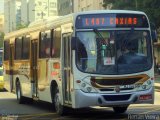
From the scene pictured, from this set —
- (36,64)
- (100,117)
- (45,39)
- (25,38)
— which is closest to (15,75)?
(25,38)

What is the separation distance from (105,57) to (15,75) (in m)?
9.25

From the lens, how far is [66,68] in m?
16.1

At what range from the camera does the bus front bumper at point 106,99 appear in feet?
48.8

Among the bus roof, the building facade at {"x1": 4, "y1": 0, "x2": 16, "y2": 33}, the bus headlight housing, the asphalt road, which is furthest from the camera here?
the building facade at {"x1": 4, "y1": 0, "x2": 16, "y2": 33}

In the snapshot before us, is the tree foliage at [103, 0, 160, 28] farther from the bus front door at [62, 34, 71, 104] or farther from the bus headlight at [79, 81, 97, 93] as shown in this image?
Result: the bus headlight at [79, 81, 97, 93]

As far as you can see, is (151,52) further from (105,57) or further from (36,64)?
(36,64)

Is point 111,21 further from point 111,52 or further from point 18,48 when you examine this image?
point 18,48

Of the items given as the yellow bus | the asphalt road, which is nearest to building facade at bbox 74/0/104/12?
the asphalt road

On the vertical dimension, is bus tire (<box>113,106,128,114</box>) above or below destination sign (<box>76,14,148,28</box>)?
below

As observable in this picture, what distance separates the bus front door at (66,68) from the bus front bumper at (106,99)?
76cm

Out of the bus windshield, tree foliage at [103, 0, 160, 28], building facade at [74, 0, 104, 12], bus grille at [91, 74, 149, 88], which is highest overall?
building facade at [74, 0, 104, 12]

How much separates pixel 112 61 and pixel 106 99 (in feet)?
3.27

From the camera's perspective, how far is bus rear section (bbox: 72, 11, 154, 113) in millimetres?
15000

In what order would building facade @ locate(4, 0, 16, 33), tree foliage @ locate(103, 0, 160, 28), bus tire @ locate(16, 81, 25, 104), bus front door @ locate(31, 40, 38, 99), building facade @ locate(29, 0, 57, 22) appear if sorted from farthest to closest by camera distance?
building facade @ locate(4, 0, 16, 33)
building facade @ locate(29, 0, 57, 22)
tree foliage @ locate(103, 0, 160, 28)
bus tire @ locate(16, 81, 25, 104)
bus front door @ locate(31, 40, 38, 99)
